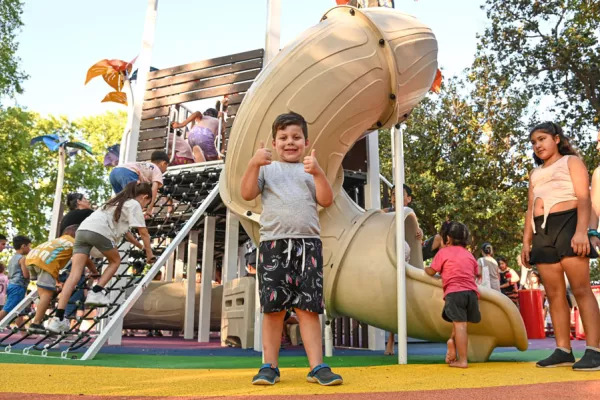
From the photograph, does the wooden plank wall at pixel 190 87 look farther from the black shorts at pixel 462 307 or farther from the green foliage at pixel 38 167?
the green foliage at pixel 38 167

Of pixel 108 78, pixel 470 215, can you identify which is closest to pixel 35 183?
pixel 108 78

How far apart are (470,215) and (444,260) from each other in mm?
13564

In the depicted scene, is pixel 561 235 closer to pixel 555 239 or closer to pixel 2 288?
pixel 555 239

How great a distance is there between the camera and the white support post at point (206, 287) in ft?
27.7

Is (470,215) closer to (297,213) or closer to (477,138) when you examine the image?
(477,138)

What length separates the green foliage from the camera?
22766 mm

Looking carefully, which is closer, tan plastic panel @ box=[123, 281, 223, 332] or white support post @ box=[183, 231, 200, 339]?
white support post @ box=[183, 231, 200, 339]

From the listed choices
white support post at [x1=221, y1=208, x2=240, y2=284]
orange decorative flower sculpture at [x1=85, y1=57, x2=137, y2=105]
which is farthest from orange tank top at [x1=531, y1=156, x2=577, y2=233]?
orange decorative flower sculpture at [x1=85, y1=57, x2=137, y2=105]

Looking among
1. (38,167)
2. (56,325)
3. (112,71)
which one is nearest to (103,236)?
(56,325)

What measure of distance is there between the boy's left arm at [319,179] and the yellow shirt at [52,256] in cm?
377

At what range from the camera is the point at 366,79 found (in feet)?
15.5

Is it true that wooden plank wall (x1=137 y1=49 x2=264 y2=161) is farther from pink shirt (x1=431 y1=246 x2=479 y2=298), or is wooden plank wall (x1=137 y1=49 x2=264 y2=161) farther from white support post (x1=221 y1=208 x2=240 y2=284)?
pink shirt (x1=431 y1=246 x2=479 y2=298)

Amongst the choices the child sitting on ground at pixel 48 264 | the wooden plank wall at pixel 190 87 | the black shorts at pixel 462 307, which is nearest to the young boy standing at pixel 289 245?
the black shorts at pixel 462 307

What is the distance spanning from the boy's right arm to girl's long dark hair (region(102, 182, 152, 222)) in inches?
105
